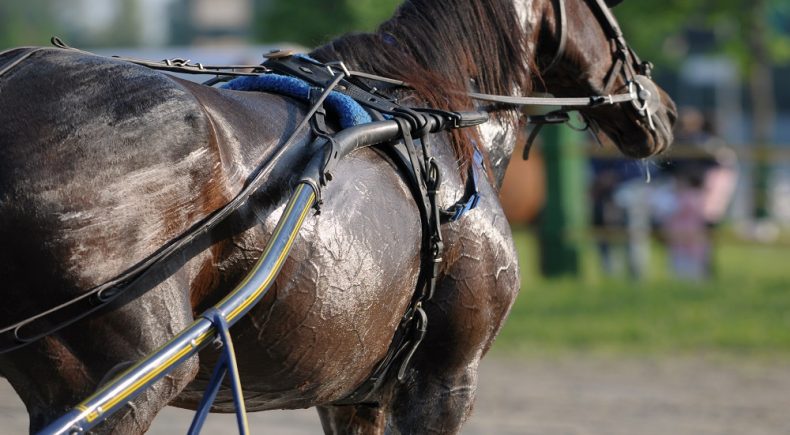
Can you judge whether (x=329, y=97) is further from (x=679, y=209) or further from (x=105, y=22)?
(x=105, y=22)

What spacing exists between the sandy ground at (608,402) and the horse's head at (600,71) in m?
2.22

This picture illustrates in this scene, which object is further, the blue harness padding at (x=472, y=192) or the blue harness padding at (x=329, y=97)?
the blue harness padding at (x=472, y=192)

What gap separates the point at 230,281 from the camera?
2520mm

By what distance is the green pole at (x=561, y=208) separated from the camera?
10828mm

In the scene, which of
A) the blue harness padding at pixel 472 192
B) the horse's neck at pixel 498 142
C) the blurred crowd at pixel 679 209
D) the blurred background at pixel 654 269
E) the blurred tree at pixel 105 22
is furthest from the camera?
the blurred tree at pixel 105 22

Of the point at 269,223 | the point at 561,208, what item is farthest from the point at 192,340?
the point at 561,208

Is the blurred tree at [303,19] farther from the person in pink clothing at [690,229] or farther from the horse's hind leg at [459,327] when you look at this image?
the horse's hind leg at [459,327]

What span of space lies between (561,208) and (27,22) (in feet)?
129

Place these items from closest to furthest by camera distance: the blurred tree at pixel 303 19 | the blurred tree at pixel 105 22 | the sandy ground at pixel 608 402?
the sandy ground at pixel 608 402
the blurred tree at pixel 303 19
the blurred tree at pixel 105 22

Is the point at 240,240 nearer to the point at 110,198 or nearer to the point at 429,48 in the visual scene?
the point at 110,198

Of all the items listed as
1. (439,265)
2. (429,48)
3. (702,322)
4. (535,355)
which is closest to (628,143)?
(429,48)

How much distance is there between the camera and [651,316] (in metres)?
9.28

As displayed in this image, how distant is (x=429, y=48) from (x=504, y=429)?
3.03 metres

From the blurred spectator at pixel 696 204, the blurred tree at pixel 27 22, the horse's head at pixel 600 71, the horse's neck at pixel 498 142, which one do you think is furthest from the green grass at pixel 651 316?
the blurred tree at pixel 27 22
